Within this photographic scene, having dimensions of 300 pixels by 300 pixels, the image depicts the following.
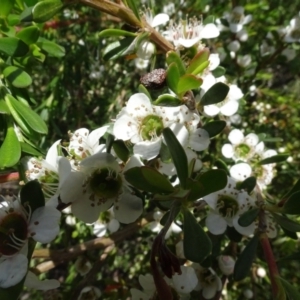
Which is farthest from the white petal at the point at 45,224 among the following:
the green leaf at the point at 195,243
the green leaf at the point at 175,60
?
the green leaf at the point at 175,60

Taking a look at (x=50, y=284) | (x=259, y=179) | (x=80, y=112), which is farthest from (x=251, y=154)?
(x=80, y=112)

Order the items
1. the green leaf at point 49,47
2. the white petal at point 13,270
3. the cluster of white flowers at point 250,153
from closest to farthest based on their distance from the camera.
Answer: the white petal at point 13,270 < the green leaf at point 49,47 < the cluster of white flowers at point 250,153

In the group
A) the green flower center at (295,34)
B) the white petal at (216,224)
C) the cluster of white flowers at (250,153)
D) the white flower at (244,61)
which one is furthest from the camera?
the white flower at (244,61)

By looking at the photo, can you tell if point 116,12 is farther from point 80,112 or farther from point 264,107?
point 264,107

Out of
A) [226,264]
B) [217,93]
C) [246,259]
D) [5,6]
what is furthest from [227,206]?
[5,6]

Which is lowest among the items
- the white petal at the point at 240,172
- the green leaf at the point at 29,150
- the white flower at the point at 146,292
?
the white flower at the point at 146,292

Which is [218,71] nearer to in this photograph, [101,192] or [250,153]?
[250,153]

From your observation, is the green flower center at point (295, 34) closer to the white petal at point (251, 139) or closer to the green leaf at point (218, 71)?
the white petal at point (251, 139)
